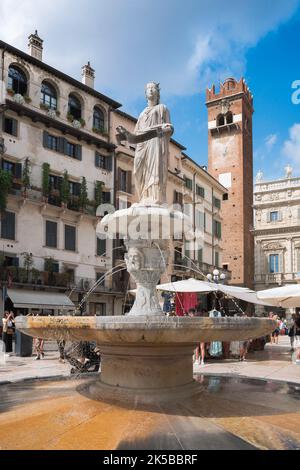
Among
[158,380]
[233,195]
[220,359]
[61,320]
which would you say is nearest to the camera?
[61,320]

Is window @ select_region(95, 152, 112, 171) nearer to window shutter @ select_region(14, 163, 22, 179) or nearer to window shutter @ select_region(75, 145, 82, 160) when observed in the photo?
window shutter @ select_region(75, 145, 82, 160)

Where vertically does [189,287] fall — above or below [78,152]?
below

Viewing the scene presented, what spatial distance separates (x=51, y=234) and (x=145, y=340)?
78.2ft

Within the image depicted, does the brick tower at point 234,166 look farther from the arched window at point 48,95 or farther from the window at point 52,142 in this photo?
the arched window at point 48,95

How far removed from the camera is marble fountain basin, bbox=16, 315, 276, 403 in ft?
15.3

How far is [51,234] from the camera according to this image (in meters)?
27.8

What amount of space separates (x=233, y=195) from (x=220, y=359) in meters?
38.9

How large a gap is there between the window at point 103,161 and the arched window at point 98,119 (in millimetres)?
1834

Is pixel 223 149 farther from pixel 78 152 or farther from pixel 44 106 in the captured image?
pixel 44 106

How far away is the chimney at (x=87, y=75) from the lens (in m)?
32.2

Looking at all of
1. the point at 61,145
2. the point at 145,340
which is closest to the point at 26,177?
the point at 61,145

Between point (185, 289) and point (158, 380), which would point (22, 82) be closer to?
point (185, 289)
